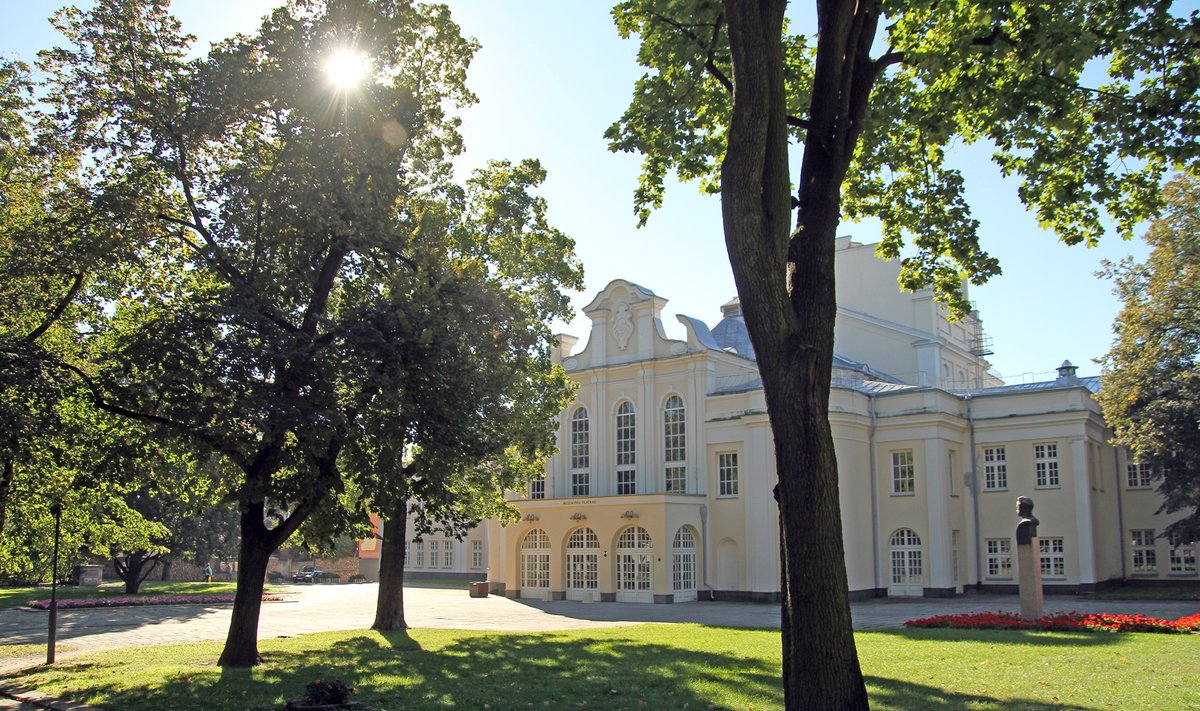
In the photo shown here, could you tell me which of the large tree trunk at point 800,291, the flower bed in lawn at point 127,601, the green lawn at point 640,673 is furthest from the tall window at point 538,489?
the large tree trunk at point 800,291

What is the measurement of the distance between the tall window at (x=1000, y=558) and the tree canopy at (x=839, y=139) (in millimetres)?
28652

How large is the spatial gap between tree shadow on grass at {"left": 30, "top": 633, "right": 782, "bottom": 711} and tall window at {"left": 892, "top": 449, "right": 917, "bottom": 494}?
2114 cm

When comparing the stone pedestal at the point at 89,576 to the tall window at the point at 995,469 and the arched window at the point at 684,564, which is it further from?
the tall window at the point at 995,469

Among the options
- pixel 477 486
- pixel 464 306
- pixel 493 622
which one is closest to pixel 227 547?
pixel 493 622

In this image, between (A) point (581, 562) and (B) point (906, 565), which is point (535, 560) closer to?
(A) point (581, 562)

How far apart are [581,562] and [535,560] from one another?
2.68 m

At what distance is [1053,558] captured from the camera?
35719 mm

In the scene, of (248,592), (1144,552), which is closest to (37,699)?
(248,592)

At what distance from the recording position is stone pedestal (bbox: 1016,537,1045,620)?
69.6 feet

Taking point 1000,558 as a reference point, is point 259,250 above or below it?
above

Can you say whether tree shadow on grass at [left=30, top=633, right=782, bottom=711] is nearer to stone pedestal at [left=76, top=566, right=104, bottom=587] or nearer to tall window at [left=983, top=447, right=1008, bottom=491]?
tall window at [left=983, top=447, right=1008, bottom=491]

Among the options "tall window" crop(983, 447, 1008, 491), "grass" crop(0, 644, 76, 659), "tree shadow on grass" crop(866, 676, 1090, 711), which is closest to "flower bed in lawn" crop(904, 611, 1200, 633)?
"tree shadow on grass" crop(866, 676, 1090, 711)

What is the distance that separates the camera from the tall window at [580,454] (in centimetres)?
4062

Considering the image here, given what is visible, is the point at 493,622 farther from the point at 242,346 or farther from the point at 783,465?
the point at 783,465
